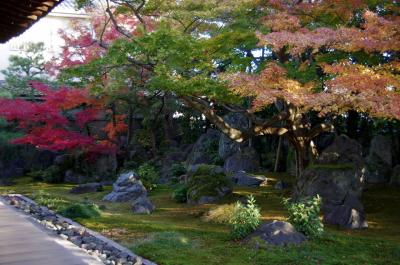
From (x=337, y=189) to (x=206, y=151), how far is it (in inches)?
375

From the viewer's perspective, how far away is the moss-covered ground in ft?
21.6

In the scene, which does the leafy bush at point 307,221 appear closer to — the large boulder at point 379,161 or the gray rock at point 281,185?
the gray rock at point 281,185

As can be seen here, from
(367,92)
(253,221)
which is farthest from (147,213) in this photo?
(367,92)

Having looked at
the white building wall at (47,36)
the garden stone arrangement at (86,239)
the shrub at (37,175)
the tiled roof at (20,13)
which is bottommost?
the garden stone arrangement at (86,239)

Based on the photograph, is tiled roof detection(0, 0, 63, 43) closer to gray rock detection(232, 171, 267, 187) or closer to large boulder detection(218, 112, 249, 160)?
gray rock detection(232, 171, 267, 187)

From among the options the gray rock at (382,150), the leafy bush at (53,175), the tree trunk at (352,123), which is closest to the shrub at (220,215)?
the gray rock at (382,150)

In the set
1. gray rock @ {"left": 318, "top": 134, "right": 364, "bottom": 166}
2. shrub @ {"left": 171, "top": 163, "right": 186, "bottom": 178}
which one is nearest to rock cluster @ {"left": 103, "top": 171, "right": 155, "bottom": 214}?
shrub @ {"left": 171, "top": 163, "right": 186, "bottom": 178}

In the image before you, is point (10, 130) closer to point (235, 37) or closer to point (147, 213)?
point (147, 213)

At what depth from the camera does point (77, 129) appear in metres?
21.2

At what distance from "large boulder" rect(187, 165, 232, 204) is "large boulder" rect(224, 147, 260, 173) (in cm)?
432

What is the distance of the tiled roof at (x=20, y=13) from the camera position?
3746 millimetres

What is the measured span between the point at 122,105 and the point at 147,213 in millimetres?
9401

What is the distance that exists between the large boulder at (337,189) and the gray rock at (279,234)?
1.97 meters

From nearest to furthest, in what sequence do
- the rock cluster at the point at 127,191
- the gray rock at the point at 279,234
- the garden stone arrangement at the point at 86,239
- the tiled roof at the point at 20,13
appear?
1. the tiled roof at the point at 20,13
2. the garden stone arrangement at the point at 86,239
3. the gray rock at the point at 279,234
4. the rock cluster at the point at 127,191
